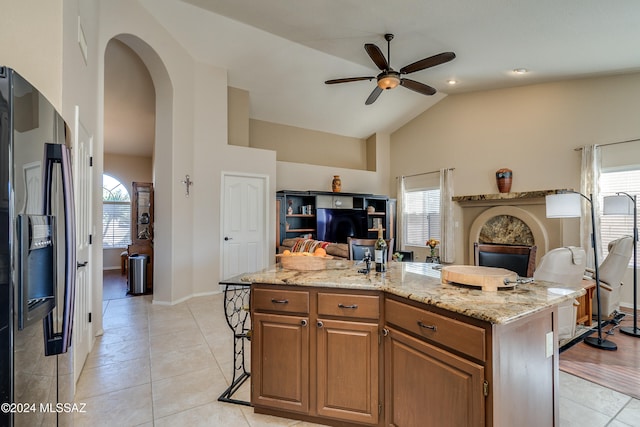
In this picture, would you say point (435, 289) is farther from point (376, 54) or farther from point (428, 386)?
point (376, 54)

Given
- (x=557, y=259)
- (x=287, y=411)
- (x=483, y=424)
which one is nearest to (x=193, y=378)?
(x=287, y=411)

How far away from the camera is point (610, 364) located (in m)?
2.68

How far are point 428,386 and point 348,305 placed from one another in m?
0.54

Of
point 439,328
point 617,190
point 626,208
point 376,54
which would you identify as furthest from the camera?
point 617,190

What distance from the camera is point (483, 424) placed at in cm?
120

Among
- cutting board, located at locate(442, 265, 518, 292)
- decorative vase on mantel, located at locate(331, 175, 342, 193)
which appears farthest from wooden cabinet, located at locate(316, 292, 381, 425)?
decorative vase on mantel, located at locate(331, 175, 342, 193)

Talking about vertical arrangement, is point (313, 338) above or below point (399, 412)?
above

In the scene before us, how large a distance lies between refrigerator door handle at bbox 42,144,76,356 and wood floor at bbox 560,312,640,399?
11.4 ft

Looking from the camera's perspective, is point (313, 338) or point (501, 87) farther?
point (501, 87)

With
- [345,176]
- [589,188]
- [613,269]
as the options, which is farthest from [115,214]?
[589,188]

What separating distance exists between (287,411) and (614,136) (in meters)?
5.81

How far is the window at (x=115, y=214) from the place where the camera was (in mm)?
7582

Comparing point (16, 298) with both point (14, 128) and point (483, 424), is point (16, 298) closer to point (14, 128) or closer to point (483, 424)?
point (14, 128)

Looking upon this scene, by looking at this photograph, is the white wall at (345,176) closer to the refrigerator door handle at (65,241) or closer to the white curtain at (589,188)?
the white curtain at (589,188)
